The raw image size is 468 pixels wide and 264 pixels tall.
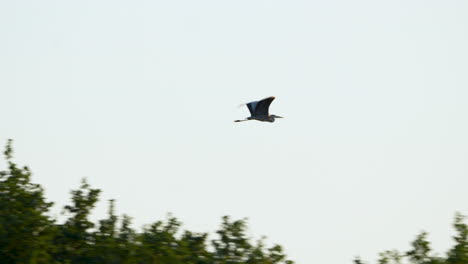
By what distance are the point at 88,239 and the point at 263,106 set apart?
6.94m

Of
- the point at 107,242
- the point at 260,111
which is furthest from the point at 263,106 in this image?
the point at 107,242

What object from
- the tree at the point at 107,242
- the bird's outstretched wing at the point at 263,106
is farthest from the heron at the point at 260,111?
the tree at the point at 107,242

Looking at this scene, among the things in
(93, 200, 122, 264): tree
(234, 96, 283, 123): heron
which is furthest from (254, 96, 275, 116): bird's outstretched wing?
(93, 200, 122, 264): tree

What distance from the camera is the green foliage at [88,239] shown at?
119 ft

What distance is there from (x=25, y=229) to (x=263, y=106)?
26.0 feet

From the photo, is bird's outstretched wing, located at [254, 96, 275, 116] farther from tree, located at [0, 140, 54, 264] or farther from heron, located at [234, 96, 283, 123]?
tree, located at [0, 140, 54, 264]

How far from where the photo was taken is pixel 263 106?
3747cm

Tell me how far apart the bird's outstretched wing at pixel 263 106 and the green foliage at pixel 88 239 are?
11.2ft

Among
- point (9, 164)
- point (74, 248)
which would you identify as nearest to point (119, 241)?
point (74, 248)

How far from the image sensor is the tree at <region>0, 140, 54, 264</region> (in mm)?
36219

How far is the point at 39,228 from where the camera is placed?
37.2 m

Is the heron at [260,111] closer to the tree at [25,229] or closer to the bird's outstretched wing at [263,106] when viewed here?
the bird's outstretched wing at [263,106]

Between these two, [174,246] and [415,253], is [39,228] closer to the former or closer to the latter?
[174,246]

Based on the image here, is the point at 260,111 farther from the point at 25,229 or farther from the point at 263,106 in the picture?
the point at 25,229
